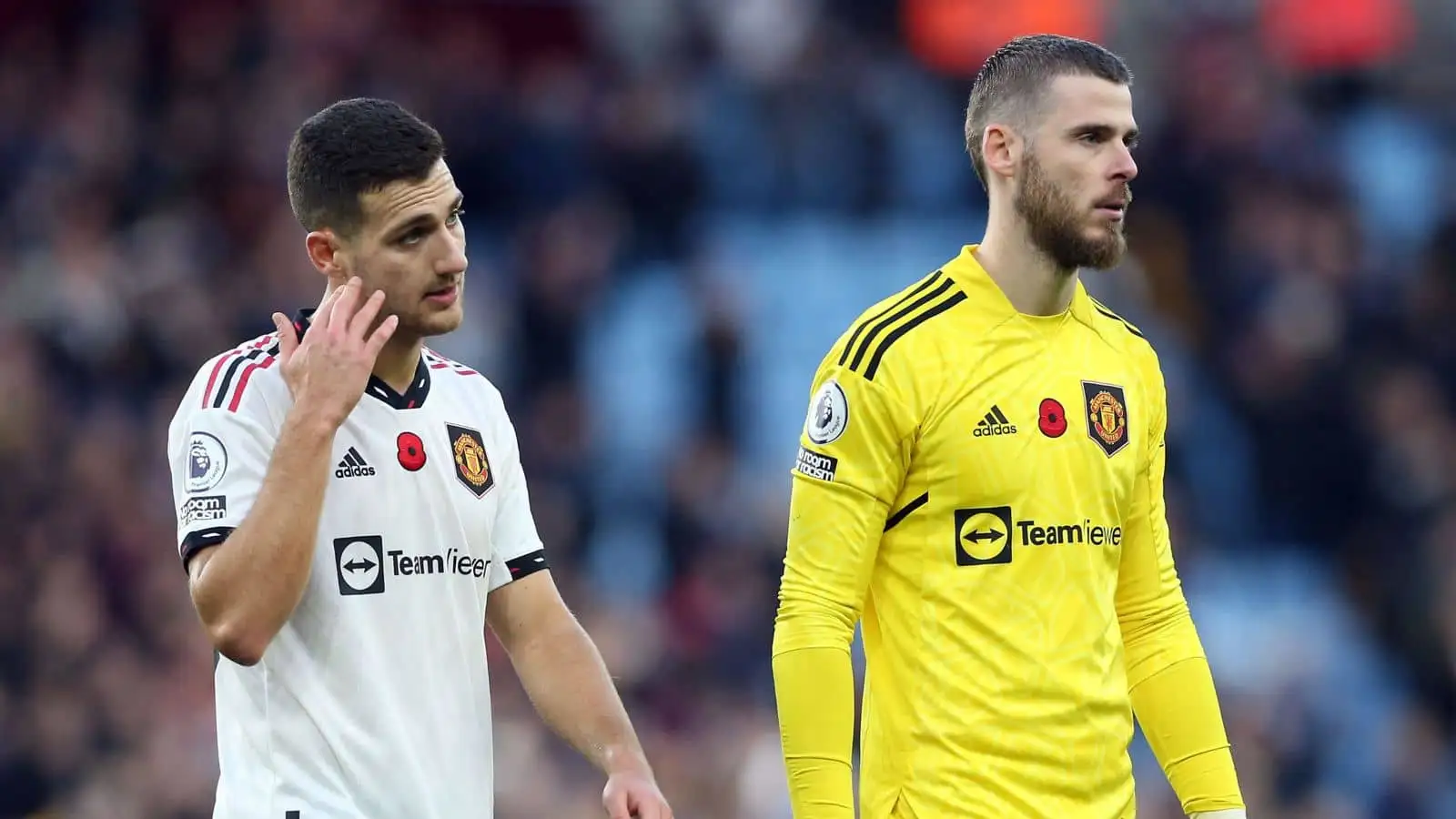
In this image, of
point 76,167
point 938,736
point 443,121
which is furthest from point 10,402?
point 938,736

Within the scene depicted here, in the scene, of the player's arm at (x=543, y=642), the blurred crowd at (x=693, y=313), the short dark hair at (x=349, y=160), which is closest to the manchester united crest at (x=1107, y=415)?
the player's arm at (x=543, y=642)

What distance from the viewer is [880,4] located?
16.8m

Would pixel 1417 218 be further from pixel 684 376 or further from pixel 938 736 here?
pixel 938 736

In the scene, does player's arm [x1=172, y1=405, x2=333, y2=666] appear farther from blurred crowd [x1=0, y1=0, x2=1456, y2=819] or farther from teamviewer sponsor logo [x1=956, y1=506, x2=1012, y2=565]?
blurred crowd [x1=0, y1=0, x2=1456, y2=819]

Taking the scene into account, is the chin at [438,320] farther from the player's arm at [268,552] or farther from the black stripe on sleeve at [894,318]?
the black stripe on sleeve at [894,318]

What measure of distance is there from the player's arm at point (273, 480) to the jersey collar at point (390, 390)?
7.1 inches

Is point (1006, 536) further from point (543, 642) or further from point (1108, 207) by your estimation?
point (543, 642)

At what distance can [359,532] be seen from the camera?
504 centimetres

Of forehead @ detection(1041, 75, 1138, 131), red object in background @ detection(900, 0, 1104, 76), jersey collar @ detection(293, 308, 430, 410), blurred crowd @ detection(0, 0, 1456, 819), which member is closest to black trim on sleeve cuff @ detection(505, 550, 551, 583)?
jersey collar @ detection(293, 308, 430, 410)

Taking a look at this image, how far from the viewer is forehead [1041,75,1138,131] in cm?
553

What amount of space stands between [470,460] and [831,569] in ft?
2.91

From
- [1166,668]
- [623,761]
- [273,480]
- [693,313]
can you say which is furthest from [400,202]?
[693,313]

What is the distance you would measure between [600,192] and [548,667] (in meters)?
9.58

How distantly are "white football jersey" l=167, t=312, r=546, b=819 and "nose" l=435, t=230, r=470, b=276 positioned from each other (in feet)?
1.10
